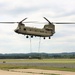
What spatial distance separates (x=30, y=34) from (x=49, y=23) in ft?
17.5

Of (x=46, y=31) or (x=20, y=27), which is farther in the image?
(x=46, y=31)

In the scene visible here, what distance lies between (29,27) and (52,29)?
231 inches

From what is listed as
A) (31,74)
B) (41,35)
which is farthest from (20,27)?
(31,74)

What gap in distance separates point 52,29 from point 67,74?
10.9m

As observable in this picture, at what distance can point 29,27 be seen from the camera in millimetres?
63781

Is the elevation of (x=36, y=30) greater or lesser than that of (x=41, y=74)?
greater

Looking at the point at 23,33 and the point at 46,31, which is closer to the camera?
the point at 23,33

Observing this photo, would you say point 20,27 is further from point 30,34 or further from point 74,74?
point 74,74

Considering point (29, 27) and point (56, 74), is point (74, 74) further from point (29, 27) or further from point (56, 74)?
point (29, 27)

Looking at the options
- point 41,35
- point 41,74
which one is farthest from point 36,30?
point 41,74

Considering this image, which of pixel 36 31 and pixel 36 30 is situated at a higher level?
pixel 36 30

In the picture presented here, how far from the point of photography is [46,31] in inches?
2638

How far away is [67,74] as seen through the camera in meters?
63.2

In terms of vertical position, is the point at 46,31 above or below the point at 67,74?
above
